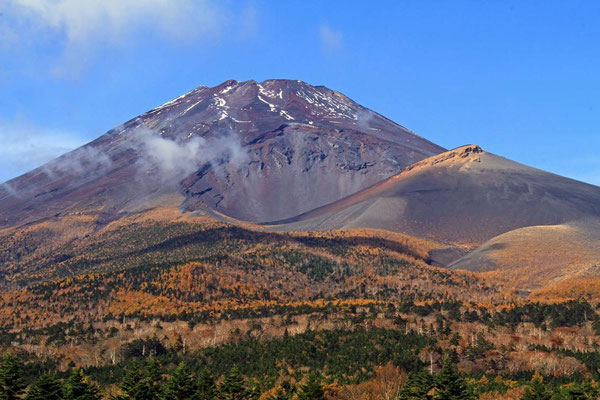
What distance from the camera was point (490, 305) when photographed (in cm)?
17550

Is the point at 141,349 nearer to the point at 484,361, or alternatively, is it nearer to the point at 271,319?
the point at 271,319

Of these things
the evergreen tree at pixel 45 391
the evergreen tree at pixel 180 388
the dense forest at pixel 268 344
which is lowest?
the dense forest at pixel 268 344

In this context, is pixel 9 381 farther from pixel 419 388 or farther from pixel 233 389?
pixel 419 388

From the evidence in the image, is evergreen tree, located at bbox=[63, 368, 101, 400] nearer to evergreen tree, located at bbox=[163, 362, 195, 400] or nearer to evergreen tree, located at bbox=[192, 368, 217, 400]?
evergreen tree, located at bbox=[163, 362, 195, 400]

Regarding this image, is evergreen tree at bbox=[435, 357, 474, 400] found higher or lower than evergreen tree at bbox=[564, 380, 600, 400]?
higher

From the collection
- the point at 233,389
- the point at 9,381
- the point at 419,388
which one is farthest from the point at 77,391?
the point at 419,388

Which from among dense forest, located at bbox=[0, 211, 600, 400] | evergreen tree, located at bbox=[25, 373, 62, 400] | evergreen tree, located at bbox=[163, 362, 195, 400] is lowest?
dense forest, located at bbox=[0, 211, 600, 400]

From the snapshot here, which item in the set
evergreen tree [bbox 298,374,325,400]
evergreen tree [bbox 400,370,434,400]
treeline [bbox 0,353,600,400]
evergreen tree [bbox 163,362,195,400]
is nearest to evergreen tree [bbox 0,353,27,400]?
treeline [bbox 0,353,600,400]

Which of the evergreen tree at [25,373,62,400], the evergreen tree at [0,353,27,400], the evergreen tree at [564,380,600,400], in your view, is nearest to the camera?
the evergreen tree at [25,373,62,400]

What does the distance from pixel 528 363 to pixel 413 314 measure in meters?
40.4

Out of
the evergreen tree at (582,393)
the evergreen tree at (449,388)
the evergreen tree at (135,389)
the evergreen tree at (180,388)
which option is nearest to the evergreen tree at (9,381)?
the evergreen tree at (135,389)

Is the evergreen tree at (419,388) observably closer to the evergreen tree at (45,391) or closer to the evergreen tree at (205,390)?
the evergreen tree at (205,390)

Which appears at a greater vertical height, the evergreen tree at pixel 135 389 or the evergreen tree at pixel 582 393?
the evergreen tree at pixel 135 389

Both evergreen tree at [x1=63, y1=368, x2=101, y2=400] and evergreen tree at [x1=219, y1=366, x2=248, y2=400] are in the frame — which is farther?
evergreen tree at [x1=219, y1=366, x2=248, y2=400]
